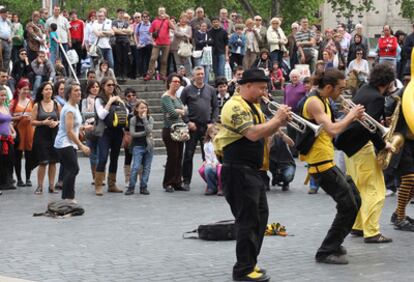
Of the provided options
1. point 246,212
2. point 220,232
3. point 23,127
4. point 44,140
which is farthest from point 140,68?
point 246,212

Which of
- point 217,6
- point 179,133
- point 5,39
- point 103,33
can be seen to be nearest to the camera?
point 179,133

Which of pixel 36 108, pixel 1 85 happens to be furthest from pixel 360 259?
pixel 1 85

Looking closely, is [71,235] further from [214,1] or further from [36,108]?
[214,1]

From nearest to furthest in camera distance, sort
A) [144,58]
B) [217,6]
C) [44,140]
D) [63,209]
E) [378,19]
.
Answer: [63,209] < [44,140] < [144,58] < [217,6] < [378,19]

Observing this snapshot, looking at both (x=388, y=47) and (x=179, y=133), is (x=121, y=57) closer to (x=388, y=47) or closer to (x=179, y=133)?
(x=388, y=47)

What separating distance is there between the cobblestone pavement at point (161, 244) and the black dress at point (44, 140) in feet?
2.15

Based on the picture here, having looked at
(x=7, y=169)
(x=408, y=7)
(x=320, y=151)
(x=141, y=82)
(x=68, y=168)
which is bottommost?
(x=7, y=169)

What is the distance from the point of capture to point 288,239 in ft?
36.3

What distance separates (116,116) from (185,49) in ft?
29.5

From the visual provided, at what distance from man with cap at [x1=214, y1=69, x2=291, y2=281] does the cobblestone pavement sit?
13.1 inches

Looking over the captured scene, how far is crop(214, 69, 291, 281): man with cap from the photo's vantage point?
8859mm

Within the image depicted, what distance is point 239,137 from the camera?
8.93 m

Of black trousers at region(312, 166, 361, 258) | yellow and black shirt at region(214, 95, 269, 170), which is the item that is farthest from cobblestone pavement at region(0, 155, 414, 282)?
yellow and black shirt at region(214, 95, 269, 170)

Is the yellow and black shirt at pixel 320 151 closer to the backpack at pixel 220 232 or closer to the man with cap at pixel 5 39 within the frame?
the backpack at pixel 220 232
